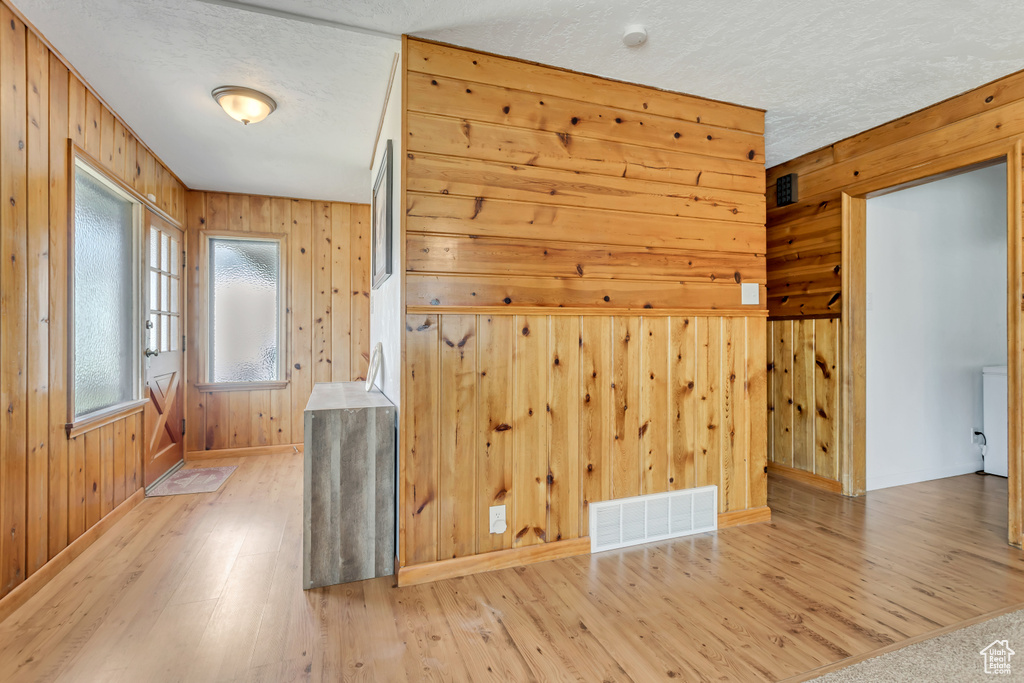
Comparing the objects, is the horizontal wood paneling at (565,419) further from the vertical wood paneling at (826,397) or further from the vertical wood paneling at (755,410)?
the vertical wood paneling at (826,397)

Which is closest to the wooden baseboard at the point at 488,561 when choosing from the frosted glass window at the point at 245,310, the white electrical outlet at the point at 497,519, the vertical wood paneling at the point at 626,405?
the white electrical outlet at the point at 497,519

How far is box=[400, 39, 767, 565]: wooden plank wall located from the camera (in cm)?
226

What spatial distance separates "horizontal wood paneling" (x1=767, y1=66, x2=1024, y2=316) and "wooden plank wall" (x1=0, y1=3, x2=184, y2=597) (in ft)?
14.7

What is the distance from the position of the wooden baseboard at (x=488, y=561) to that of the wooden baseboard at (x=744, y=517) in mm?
869

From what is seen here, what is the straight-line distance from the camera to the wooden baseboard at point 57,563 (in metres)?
1.95

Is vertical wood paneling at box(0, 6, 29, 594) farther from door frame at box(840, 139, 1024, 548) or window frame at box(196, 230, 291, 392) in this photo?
door frame at box(840, 139, 1024, 548)

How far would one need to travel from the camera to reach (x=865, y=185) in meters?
3.26

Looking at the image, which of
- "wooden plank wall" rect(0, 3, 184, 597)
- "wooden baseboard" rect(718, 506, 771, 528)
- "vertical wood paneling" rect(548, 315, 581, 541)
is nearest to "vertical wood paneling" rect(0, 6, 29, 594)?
"wooden plank wall" rect(0, 3, 184, 597)

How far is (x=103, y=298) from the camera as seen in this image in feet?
9.74

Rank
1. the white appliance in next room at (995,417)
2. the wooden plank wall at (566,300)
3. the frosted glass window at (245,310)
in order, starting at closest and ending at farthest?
the wooden plank wall at (566,300) → the white appliance in next room at (995,417) → the frosted glass window at (245,310)

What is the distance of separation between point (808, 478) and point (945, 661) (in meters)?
2.14

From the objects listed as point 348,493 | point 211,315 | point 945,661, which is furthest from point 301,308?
point 945,661

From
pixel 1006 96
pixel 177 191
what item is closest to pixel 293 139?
pixel 177 191

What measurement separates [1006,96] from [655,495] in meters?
2.74
